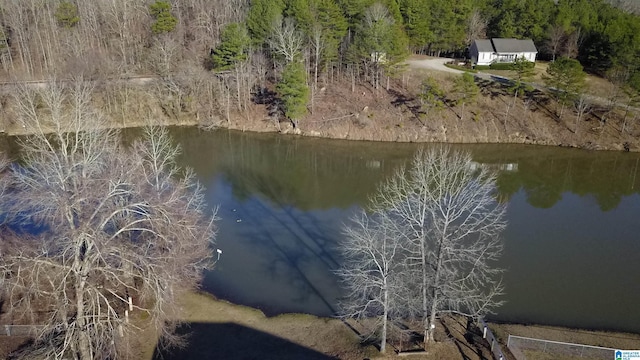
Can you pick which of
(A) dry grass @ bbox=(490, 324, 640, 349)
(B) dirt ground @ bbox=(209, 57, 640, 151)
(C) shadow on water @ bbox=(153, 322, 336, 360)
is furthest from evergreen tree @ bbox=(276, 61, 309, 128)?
(A) dry grass @ bbox=(490, 324, 640, 349)

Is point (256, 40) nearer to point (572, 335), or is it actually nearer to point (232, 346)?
point (232, 346)

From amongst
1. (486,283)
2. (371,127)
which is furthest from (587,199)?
(371,127)

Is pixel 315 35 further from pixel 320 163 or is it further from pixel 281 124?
pixel 320 163

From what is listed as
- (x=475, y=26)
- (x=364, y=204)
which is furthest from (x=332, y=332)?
(x=475, y=26)

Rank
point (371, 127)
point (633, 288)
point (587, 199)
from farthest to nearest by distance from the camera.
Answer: point (371, 127), point (587, 199), point (633, 288)

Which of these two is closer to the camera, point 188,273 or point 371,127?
point 188,273

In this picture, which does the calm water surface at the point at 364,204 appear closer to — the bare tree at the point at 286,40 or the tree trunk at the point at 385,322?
the tree trunk at the point at 385,322

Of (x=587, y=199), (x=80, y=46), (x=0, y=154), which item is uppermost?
(x=80, y=46)
